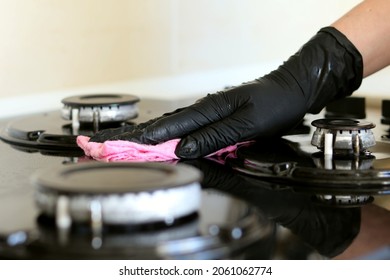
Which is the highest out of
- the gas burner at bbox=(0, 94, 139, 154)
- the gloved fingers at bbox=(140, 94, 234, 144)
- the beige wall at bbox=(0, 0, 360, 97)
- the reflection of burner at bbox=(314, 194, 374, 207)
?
the beige wall at bbox=(0, 0, 360, 97)

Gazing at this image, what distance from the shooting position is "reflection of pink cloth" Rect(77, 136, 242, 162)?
93 centimetres

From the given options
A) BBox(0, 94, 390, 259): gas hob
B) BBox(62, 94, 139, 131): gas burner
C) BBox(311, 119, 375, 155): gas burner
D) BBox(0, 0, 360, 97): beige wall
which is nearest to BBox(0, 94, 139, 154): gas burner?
BBox(62, 94, 139, 131): gas burner

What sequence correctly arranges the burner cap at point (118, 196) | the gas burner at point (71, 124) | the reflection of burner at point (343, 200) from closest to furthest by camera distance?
the burner cap at point (118, 196)
the reflection of burner at point (343, 200)
the gas burner at point (71, 124)

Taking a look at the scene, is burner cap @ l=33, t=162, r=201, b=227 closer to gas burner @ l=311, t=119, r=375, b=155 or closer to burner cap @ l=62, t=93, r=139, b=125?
gas burner @ l=311, t=119, r=375, b=155

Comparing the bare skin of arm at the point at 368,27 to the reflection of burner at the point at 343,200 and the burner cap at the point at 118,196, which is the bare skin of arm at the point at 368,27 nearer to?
the reflection of burner at the point at 343,200

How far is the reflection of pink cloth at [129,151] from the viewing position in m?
0.93

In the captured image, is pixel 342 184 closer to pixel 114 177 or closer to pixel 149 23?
pixel 114 177

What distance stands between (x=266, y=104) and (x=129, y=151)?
0.23 metres

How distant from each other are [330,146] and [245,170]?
0.12 meters

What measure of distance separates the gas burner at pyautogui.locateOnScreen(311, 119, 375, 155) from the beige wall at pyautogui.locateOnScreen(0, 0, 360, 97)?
83cm

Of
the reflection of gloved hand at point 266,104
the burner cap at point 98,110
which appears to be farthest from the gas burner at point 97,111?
the reflection of gloved hand at point 266,104

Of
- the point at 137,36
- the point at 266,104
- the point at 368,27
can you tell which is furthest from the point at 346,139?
the point at 137,36

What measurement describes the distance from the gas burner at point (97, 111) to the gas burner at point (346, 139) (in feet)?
1.34

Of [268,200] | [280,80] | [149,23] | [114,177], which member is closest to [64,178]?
[114,177]
